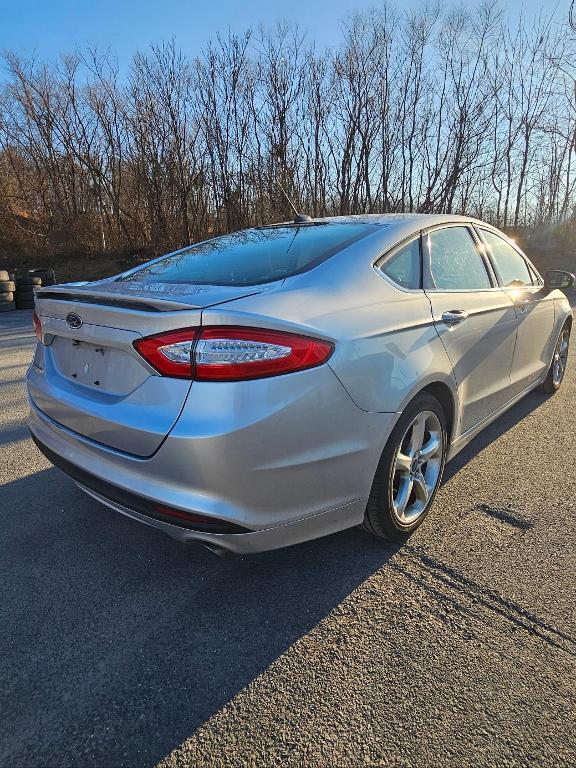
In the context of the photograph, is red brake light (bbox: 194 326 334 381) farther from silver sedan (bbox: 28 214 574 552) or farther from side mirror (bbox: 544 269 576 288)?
side mirror (bbox: 544 269 576 288)

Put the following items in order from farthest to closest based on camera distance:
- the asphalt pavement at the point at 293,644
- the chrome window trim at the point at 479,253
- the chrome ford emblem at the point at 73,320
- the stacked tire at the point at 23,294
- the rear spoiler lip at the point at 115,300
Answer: the stacked tire at the point at 23,294 < the chrome window trim at the point at 479,253 < the chrome ford emblem at the point at 73,320 < the rear spoiler lip at the point at 115,300 < the asphalt pavement at the point at 293,644

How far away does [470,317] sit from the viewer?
2834 millimetres

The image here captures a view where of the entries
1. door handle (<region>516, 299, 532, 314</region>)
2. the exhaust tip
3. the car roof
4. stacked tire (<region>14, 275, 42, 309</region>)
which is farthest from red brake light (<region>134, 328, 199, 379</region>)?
stacked tire (<region>14, 275, 42, 309</region>)

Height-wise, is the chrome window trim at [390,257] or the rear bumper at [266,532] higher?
the chrome window trim at [390,257]

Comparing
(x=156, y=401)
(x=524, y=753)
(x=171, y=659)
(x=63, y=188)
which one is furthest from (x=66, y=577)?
(x=63, y=188)

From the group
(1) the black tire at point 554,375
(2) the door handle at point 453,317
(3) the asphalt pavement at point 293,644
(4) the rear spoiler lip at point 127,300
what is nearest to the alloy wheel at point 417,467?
(3) the asphalt pavement at point 293,644

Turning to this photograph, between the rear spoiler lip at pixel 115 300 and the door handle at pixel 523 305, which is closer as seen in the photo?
the rear spoiler lip at pixel 115 300

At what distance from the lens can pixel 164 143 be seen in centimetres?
2105

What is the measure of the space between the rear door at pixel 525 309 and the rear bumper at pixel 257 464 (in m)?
2.04

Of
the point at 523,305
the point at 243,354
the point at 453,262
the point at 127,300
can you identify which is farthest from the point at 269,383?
the point at 523,305

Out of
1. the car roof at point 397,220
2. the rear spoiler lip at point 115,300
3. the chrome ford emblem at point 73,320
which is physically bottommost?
the chrome ford emblem at point 73,320

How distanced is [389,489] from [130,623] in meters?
1.22

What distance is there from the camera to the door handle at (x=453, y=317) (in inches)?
102

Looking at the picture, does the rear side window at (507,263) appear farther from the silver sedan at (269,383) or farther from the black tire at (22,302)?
the black tire at (22,302)
